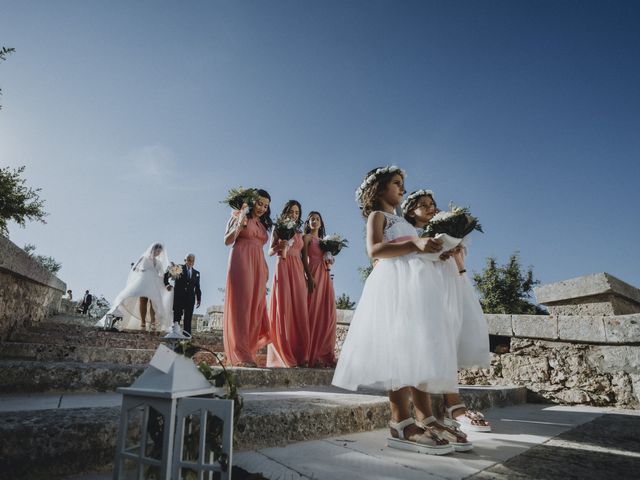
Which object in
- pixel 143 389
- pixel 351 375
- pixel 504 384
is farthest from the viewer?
pixel 504 384

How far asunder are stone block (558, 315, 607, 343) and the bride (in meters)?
8.50

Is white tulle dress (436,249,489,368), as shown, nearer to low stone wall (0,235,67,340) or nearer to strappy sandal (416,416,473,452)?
strappy sandal (416,416,473,452)

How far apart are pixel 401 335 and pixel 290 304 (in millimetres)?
3573

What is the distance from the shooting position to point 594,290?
436 centimetres

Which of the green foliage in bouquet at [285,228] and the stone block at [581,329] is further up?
the green foliage in bouquet at [285,228]

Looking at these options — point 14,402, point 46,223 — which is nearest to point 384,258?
point 14,402

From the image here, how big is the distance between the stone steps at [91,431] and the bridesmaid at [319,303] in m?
3.15

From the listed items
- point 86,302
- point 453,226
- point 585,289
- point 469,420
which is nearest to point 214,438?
point 453,226

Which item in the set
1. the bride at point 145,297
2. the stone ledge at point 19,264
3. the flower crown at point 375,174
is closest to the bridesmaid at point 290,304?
the flower crown at point 375,174

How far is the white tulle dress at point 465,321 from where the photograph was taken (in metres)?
2.43

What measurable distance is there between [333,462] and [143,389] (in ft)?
3.38

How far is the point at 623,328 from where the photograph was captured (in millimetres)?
3938

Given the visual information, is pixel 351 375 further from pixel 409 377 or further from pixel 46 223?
pixel 46 223

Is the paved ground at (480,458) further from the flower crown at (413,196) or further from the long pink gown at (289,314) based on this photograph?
the long pink gown at (289,314)
